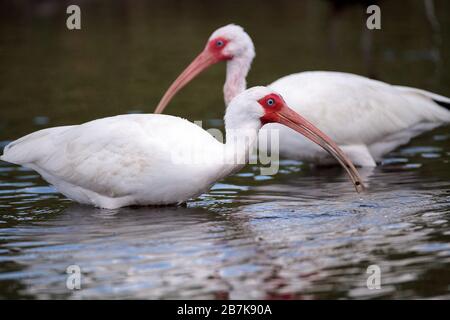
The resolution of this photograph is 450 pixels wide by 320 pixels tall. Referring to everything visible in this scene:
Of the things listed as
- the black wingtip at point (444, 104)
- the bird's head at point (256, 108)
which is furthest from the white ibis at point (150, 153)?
the black wingtip at point (444, 104)

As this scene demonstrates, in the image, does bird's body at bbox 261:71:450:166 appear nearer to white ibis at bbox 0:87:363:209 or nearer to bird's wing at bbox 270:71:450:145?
bird's wing at bbox 270:71:450:145

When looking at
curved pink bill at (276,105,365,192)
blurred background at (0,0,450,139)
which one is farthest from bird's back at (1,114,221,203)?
blurred background at (0,0,450,139)

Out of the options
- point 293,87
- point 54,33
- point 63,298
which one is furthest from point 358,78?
point 54,33

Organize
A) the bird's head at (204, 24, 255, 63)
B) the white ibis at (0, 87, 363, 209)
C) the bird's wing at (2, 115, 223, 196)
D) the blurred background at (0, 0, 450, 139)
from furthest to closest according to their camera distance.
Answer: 1. the blurred background at (0, 0, 450, 139)
2. the bird's head at (204, 24, 255, 63)
3. the bird's wing at (2, 115, 223, 196)
4. the white ibis at (0, 87, 363, 209)

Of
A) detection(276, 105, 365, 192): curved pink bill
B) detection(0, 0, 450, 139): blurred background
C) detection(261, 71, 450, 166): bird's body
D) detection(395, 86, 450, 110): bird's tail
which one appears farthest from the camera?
→ detection(0, 0, 450, 139): blurred background

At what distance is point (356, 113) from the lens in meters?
14.2

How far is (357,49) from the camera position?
27.2 m

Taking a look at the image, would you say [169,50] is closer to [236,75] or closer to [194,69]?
[194,69]

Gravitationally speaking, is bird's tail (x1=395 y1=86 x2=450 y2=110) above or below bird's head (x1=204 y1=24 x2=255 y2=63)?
below

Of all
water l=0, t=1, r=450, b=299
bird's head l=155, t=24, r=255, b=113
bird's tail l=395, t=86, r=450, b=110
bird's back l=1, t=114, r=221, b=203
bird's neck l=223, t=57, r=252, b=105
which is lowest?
water l=0, t=1, r=450, b=299

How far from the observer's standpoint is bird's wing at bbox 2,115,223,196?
1098 centimetres

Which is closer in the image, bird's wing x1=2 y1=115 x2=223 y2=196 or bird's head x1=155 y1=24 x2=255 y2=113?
bird's wing x1=2 y1=115 x2=223 y2=196

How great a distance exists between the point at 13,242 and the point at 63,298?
1.93 metres

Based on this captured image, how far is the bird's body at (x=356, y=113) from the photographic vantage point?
1386cm
